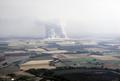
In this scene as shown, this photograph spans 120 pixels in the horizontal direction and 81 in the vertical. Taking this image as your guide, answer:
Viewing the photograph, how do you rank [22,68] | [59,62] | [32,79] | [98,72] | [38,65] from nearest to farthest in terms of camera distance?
[32,79], [98,72], [22,68], [38,65], [59,62]

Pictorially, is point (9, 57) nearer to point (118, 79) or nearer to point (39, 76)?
point (39, 76)

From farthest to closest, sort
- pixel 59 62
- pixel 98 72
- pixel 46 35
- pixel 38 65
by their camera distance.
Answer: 1. pixel 46 35
2. pixel 59 62
3. pixel 38 65
4. pixel 98 72

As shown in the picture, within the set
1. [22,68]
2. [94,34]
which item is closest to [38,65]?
[22,68]

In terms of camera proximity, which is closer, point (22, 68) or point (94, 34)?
point (22, 68)

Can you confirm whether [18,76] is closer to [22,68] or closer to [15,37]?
[22,68]

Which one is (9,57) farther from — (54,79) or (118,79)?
(118,79)

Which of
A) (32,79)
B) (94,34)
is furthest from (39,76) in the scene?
(94,34)

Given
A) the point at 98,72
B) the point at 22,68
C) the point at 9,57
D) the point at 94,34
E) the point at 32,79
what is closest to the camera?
the point at 32,79

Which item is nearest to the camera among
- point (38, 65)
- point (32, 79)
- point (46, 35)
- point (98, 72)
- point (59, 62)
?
point (32, 79)
